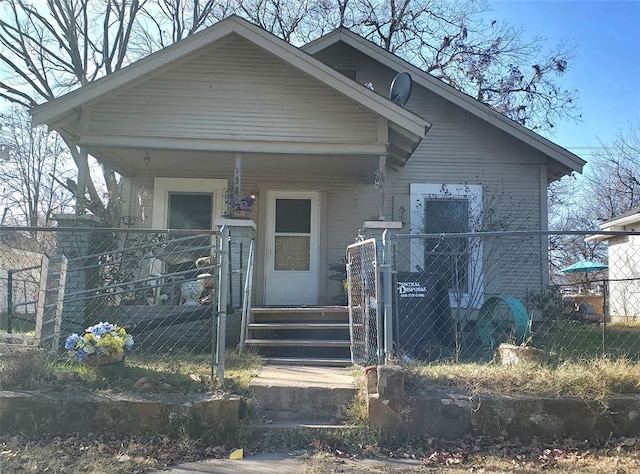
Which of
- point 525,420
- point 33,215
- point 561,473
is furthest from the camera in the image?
point 33,215

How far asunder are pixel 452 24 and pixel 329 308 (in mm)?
15668

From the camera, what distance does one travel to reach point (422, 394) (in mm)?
4141

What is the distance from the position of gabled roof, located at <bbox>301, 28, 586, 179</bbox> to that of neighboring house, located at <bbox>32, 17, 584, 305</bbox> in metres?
0.02

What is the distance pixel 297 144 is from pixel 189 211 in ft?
9.57

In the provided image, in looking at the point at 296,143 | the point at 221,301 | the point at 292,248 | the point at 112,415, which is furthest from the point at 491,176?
the point at 112,415

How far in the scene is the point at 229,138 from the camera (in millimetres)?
7691

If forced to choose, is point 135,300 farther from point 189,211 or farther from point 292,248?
point 292,248

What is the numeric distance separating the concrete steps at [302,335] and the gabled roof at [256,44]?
9.80 feet

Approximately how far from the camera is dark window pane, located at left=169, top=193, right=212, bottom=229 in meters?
9.47

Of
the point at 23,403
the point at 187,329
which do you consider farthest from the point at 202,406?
the point at 187,329

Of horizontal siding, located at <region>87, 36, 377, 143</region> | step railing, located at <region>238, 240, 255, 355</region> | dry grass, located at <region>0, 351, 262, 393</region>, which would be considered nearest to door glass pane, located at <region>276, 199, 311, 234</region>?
horizontal siding, located at <region>87, 36, 377, 143</region>

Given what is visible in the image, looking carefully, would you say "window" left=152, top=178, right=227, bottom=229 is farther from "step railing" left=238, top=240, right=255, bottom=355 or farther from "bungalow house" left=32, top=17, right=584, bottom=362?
"step railing" left=238, top=240, right=255, bottom=355

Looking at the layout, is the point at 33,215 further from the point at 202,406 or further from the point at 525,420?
the point at 525,420

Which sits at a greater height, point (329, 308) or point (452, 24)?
point (452, 24)
